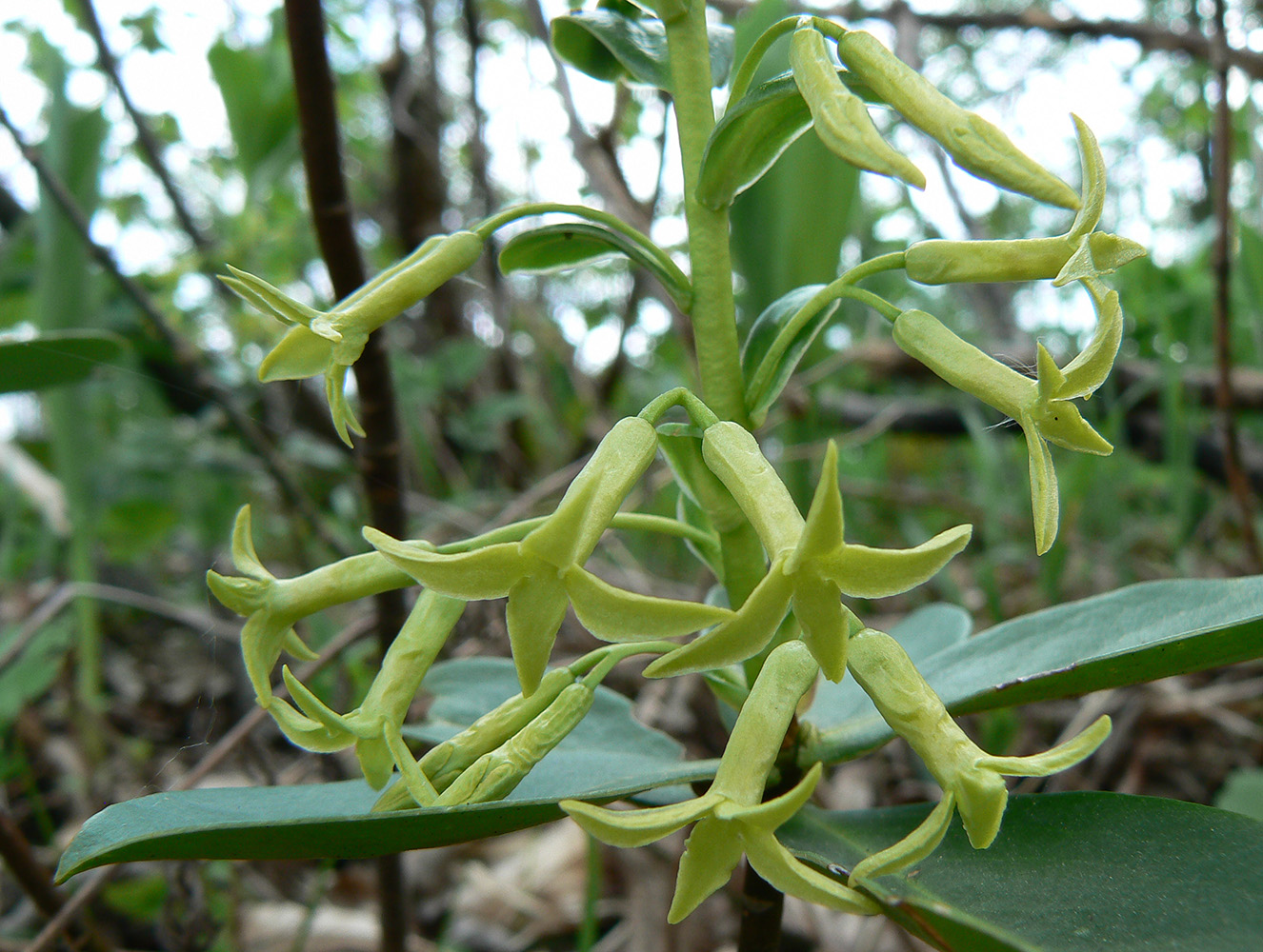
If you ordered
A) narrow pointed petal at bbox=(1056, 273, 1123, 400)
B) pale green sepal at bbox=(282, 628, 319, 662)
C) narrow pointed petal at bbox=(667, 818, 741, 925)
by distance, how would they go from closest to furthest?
narrow pointed petal at bbox=(667, 818, 741, 925)
narrow pointed petal at bbox=(1056, 273, 1123, 400)
pale green sepal at bbox=(282, 628, 319, 662)

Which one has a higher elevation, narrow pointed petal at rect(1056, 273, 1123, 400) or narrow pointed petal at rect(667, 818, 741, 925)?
narrow pointed petal at rect(1056, 273, 1123, 400)

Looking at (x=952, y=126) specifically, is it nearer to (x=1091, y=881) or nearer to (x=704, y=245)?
(x=704, y=245)

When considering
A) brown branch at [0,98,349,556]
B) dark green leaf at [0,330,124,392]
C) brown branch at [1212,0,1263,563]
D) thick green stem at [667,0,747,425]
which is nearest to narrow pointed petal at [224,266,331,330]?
thick green stem at [667,0,747,425]

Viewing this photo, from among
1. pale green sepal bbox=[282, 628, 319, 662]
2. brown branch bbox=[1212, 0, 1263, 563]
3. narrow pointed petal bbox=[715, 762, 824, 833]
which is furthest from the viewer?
brown branch bbox=[1212, 0, 1263, 563]

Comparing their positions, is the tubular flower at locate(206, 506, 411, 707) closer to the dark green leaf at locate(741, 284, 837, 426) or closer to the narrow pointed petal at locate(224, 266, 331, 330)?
the narrow pointed petal at locate(224, 266, 331, 330)

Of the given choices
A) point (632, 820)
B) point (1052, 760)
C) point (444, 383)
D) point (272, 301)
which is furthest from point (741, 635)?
point (444, 383)

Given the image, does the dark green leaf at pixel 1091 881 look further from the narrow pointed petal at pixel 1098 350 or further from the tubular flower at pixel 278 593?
the tubular flower at pixel 278 593

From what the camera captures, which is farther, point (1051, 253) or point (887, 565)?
point (1051, 253)
